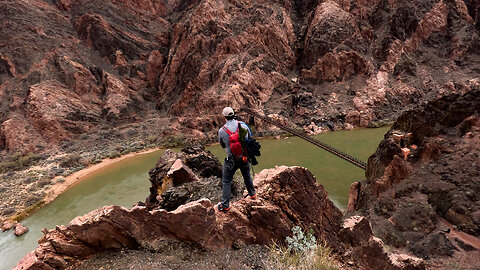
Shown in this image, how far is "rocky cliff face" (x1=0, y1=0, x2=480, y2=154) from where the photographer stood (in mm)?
34500

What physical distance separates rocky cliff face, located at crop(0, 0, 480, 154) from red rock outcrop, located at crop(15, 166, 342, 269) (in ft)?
96.9

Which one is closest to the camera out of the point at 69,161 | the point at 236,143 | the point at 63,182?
the point at 236,143

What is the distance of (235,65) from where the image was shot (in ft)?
127

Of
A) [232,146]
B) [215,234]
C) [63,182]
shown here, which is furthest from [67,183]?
[232,146]

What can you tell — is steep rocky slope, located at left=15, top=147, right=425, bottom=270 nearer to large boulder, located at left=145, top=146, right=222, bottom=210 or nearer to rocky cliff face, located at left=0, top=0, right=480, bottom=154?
large boulder, located at left=145, top=146, right=222, bottom=210

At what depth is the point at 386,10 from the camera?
4178 centimetres

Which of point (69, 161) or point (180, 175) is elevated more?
point (180, 175)

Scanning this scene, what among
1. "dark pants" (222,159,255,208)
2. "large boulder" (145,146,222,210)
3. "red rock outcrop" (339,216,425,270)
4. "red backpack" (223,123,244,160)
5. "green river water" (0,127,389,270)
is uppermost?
"red backpack" (223,123,244,160)

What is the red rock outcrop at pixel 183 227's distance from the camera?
3817mm

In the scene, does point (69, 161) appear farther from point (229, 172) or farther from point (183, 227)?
point (229, 172)

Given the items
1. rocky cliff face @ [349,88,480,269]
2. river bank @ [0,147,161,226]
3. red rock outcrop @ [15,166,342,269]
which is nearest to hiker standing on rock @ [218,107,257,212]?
red rock outcrop @ [15,166,342,269]

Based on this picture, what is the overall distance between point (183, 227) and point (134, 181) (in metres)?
17.3

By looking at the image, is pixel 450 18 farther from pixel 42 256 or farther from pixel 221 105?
pixel 42 256

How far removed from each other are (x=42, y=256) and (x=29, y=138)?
36359 millimetres
